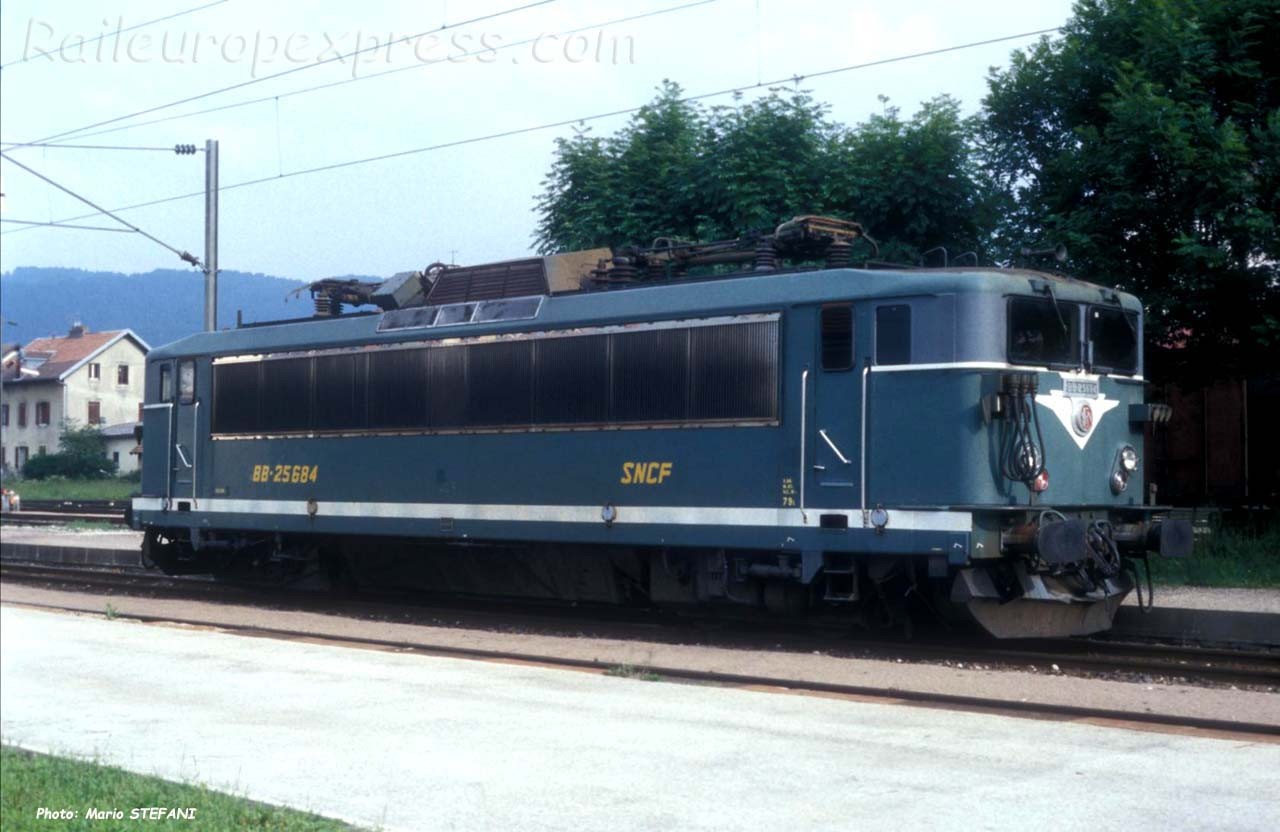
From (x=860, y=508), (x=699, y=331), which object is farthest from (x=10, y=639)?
(x=860, y=508)

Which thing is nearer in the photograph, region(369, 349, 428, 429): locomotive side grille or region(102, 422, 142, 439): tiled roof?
region(369, 349, 428, 429): locomotive side grille

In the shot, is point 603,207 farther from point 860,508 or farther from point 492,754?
point 492,754

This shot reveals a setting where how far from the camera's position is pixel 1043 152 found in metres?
23.0

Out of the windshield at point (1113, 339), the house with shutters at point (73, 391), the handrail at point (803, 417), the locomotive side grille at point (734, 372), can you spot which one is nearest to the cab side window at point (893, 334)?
the handrail at point (803, 417)

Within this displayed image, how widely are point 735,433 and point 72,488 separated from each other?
5445 centimetres

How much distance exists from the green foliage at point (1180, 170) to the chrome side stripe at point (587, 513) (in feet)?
26.0

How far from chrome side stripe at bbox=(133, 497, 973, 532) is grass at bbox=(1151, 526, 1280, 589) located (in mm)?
6641

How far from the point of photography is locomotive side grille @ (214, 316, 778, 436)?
13820 mm

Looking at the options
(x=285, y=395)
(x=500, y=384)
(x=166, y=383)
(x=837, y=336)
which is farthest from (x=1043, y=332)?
(x=166, y=383)

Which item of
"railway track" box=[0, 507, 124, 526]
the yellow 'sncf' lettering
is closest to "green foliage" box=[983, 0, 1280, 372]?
the yellow 'sncf' lettering

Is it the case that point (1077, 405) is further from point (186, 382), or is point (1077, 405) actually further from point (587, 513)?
point (186, 382)

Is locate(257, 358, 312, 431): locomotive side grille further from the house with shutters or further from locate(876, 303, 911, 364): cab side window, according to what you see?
the house with shutters

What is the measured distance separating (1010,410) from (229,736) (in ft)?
22.9

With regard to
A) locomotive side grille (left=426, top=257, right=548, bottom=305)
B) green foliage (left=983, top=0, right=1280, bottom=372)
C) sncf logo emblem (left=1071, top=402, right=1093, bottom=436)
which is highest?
green foliage (left=983, top=0, right=1280, bottom=372)
